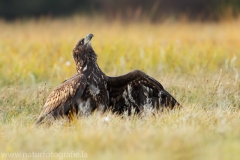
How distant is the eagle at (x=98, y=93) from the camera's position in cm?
632

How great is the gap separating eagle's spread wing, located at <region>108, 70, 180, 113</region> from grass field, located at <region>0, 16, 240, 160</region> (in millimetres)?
308

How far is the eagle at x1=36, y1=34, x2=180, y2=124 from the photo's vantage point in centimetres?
632

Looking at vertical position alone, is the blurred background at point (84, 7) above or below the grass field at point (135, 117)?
below

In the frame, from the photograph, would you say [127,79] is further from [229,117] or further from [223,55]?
[223,55]

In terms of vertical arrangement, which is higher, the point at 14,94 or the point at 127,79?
the point at 127,79

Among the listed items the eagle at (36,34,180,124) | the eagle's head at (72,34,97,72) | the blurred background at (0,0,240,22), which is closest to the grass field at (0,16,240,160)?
the eagle at (36,34,180,124)

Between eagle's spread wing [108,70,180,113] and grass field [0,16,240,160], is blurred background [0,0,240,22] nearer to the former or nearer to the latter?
grass field [0,16,240,160]

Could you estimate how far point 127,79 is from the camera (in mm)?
6578

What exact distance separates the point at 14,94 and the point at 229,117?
2.93m

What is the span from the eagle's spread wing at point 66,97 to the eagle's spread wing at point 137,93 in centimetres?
42

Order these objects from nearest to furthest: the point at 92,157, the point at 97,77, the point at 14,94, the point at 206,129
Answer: the point at 92,157 → the point at 206,129 → the point at 97,77 → the point at 14,94

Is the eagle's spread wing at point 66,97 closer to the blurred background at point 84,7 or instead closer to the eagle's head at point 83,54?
the eagle's head at point 83,54

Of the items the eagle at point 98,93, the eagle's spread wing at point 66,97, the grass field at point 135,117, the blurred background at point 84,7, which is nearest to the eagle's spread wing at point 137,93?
the eagle at point 98,93

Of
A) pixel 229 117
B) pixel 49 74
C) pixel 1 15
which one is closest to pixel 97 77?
pixel 229 117
